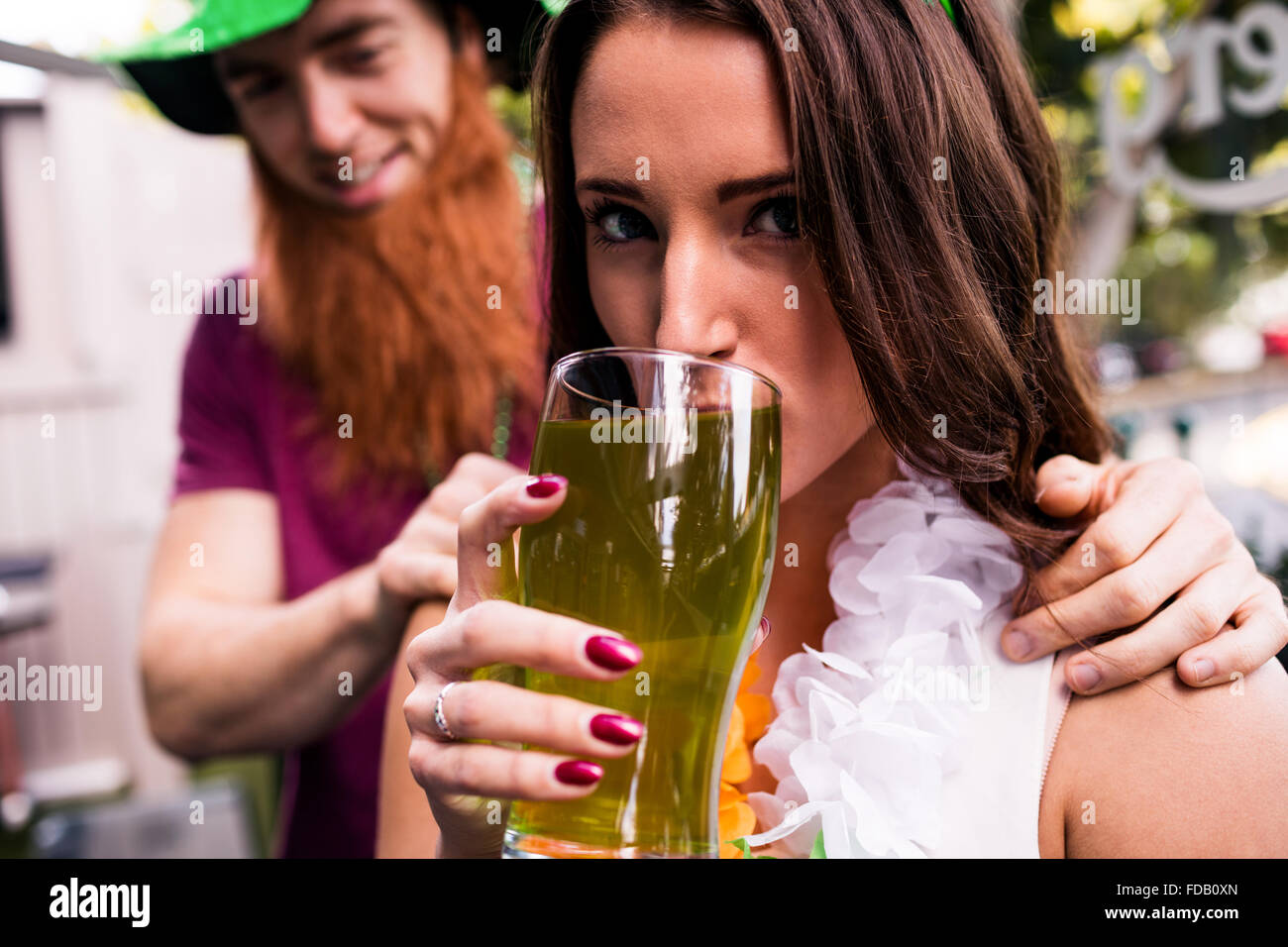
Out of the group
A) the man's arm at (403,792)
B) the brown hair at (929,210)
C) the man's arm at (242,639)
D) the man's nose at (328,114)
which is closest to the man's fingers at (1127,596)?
the brown hair at (929,210)

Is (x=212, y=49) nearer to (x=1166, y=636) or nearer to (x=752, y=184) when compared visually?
(x=752, y=184)

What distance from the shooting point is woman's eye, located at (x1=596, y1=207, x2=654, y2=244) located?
1.02 metres

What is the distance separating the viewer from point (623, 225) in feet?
3.43

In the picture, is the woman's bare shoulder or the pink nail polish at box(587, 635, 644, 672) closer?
the pink nail polish at box(587, 635, 644, 672)

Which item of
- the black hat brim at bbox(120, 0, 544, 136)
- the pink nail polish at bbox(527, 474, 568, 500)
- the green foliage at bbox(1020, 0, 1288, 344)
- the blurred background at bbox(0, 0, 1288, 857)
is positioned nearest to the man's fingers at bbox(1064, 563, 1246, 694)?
the pink nail polish at bbox(527, 474, 568, 500)

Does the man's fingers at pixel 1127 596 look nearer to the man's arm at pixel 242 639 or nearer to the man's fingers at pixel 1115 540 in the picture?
the man's fingers at pixel 1115 540

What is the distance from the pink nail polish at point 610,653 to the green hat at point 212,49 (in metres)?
0.93

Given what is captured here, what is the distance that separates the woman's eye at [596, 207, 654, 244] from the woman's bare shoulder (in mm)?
651

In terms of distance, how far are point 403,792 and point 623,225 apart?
0.70 m

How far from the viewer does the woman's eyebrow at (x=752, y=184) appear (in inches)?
35.4

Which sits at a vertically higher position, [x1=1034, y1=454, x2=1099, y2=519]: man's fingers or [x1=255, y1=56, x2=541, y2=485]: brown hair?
[x1=255, y1=56, x2=541, y2=485]: brown hair

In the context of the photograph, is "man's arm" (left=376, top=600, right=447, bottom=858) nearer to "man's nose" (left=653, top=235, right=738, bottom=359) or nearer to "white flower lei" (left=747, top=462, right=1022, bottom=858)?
"white flower lei" (left=747, top=462, right=1022, bottom=858)

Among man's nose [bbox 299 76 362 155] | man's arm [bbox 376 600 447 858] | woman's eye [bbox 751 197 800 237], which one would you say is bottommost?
man's arm [bbox 376 600 447 858]
